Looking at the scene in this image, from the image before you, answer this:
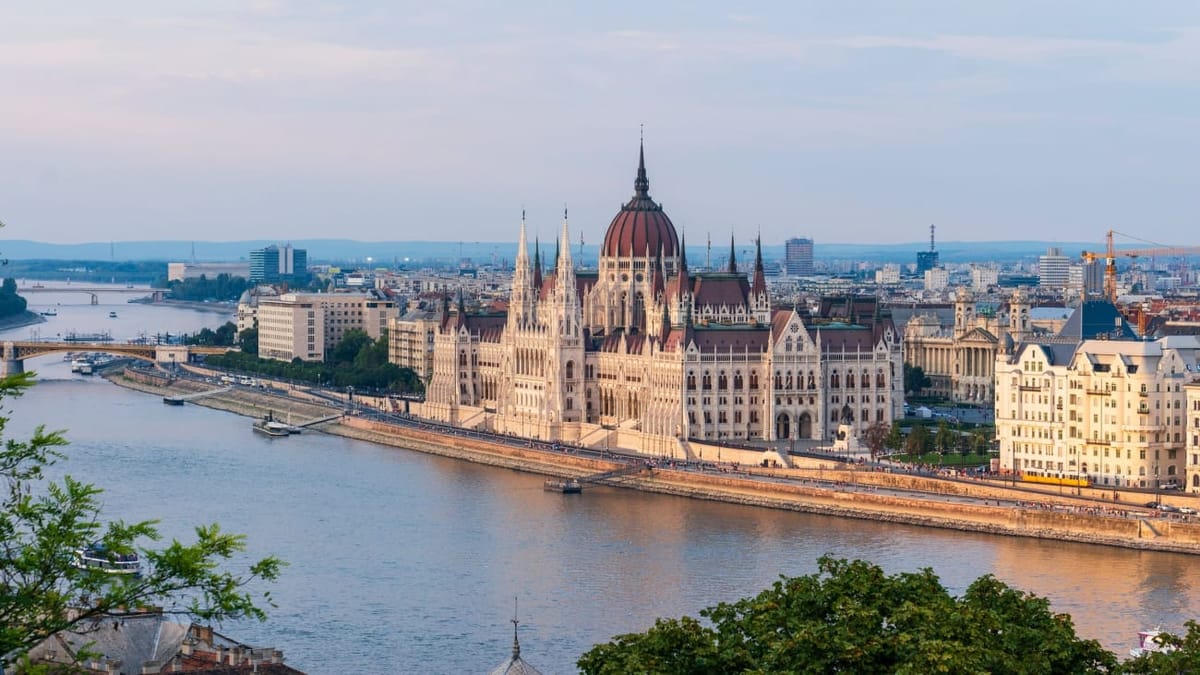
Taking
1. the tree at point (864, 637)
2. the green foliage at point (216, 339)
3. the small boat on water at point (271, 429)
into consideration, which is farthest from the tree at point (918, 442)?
the green foliage at point (216, 339)

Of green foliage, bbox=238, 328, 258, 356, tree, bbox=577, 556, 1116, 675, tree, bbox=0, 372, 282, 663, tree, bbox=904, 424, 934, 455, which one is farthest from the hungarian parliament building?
tree, bbox=0, 372, 282, 663

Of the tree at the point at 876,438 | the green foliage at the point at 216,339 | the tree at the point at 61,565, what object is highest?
the tree at the point at 61,565

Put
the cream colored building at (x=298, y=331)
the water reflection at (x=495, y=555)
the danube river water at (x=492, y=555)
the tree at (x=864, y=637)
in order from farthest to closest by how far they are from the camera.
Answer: the cream colored building at (x=298, y=331) < the water reflection at (x=495, y=555) < the danube river water at (x=492, y=555) < the tree at (x=864, y=637)

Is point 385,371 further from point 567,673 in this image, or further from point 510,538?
point 567,673

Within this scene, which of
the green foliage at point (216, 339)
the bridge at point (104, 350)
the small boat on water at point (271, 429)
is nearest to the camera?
the small boat on water at point (271, 429)

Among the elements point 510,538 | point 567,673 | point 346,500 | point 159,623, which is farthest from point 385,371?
point 159,623

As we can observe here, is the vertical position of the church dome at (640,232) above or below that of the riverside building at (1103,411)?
above

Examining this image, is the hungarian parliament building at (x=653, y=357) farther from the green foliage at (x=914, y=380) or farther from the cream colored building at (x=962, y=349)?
the cream colored building at (x=962, y=349)
